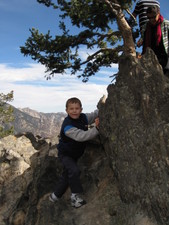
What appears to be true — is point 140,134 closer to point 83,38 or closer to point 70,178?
point 70,178

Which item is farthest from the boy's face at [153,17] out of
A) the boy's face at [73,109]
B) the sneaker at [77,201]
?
the sneaker at [77,201]

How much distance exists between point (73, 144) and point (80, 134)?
0.54 metres

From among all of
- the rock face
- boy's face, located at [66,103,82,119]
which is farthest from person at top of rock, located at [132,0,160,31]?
boy's face, located at [66,103,82,119]

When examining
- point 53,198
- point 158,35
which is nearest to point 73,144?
point 53,198

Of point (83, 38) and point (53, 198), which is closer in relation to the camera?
point (53, 198)

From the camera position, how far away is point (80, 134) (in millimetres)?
5852

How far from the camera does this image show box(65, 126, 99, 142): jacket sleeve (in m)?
5.83

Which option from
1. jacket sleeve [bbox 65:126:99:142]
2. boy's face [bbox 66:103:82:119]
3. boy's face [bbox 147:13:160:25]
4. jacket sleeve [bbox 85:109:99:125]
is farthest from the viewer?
jacket sleeve [bbox 85:109:99:125]

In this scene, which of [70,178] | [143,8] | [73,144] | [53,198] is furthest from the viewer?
[143,8]

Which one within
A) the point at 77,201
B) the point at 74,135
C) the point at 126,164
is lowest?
the point at 77,201

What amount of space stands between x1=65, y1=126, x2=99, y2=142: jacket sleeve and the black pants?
0.74 m

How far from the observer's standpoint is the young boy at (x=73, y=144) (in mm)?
5942

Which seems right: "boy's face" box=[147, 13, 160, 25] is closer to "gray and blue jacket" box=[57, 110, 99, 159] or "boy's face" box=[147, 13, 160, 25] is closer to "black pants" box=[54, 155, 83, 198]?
"gray and blue jacket" box=[57, 110, 99, 159]

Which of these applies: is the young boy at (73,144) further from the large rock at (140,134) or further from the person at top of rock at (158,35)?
the person at top of rock at (158,35)
